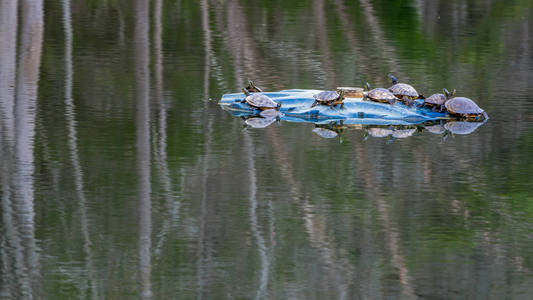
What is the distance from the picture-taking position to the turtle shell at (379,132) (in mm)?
8859

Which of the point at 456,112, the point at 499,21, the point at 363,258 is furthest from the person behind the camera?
the point at 499,21

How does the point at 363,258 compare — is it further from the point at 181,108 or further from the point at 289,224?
the point at 181,108

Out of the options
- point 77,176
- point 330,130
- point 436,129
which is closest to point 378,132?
point 330,130

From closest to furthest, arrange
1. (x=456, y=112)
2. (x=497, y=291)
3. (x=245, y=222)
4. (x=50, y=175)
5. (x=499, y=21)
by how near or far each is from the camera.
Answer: (x=497, y=291), (x=245, y=222), (x=50, y=175), (x=456, y=112), (x=499, y=21)

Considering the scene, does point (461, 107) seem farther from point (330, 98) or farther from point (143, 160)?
point (143, 160)

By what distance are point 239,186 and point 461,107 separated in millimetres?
3474

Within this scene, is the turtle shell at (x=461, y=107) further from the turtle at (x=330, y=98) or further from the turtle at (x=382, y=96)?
the turtle at (x=330, y=98)

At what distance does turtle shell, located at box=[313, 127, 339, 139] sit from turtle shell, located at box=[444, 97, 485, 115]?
53.7 inches

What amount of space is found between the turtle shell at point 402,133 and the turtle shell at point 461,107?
0.60 meters

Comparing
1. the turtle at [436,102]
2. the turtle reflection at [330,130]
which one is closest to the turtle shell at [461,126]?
→ the turtle at [436,102]

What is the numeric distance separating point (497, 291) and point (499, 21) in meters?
14.8

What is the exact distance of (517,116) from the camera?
9.94 metres

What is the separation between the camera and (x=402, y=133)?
8.98 m

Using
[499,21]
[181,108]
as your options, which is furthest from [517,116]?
[499,21]
